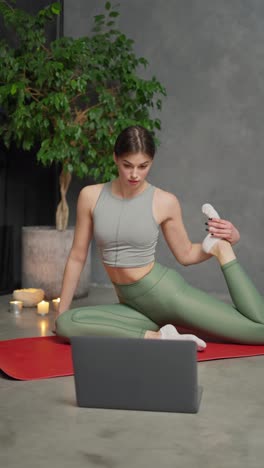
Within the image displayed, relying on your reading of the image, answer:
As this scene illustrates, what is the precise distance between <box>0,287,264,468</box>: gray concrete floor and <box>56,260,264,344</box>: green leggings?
1.22ft

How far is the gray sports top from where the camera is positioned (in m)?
2.86

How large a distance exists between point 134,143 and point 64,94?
133 cm

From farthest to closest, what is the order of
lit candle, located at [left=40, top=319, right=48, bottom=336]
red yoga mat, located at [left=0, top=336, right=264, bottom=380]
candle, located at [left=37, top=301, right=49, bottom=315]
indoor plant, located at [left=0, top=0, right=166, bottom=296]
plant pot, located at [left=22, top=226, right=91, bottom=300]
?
plant pot, located at [left=22, top=226, right=91, bottom=300] → indoor plant, located at [left=0, top=0, right=166, bottom=296] → candle, located at [left=37, top=301, right=49, bottom=315] → lit candle, located at [left=40, top=319, right=48, bottom=336] → red yoga mat, located at [left=0, top=336, right=264, bottom=380]

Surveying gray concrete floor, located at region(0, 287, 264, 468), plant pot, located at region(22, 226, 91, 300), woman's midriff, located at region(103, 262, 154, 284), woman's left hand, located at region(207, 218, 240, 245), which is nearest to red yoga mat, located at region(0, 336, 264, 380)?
gray concrete floor, located at region(0, 287, 264, 468)

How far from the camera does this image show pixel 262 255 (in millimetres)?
4367

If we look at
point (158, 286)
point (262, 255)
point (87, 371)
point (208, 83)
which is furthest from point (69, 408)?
point (208, 83)

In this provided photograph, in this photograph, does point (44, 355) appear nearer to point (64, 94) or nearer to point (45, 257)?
point (45, 257)

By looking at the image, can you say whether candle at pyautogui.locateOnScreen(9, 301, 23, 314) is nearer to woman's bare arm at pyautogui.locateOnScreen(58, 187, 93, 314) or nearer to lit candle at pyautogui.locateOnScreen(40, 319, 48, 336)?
lit candle at pyautogui.locateOnScreen(40, 319, 48, 336)

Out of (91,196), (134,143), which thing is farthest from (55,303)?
(134,143)

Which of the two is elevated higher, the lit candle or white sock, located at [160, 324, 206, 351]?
white sock, located at [160, 324, 206, 351]

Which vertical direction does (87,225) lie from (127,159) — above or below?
below

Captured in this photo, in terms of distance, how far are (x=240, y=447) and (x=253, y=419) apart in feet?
0.79

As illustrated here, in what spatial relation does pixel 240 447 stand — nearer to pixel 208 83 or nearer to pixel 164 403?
pixel 164 403

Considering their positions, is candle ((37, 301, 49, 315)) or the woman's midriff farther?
candle ((37, 301, 49, 315))
